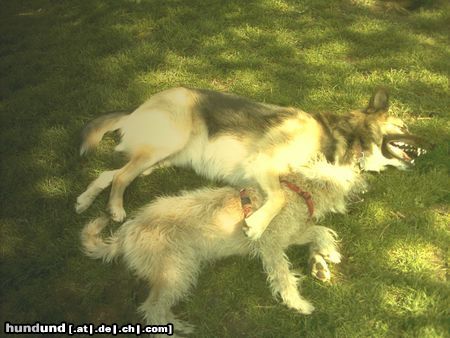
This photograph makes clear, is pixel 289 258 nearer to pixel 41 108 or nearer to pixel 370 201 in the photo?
pixel 370 201

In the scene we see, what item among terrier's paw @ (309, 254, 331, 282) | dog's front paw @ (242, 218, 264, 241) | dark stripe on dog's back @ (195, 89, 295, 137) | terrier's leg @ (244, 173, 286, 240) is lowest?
terrier's paw @ (309, 254, 331, 282)

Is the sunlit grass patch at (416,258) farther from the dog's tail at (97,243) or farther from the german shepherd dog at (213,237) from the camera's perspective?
the dog's tail at (97,243)

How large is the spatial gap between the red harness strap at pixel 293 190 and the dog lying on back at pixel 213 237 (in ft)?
0.10

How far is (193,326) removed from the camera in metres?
3.14

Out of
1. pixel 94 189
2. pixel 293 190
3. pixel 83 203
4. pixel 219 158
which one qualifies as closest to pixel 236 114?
pixel 219 158

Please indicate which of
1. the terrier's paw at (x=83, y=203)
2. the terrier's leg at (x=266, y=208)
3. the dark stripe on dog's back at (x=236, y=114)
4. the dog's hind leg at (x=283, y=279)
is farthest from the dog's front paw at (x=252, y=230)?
the terrier's paw at (x=83, y=203)

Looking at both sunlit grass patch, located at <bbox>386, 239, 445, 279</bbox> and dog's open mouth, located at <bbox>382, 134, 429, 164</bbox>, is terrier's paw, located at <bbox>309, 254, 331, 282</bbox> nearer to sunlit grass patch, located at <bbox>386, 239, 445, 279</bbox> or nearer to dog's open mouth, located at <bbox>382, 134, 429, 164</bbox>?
sunlit grass patch, located at <bbox>386, 239, 445, 279</bbox>

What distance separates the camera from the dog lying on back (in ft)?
10.5

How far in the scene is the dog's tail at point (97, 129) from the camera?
14.3 ft

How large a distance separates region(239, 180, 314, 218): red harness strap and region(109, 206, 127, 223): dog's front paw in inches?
44.8

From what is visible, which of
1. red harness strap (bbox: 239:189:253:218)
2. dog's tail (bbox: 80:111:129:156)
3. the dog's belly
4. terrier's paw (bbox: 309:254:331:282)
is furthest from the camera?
dog's tail (bbox: 80:111:129:156)

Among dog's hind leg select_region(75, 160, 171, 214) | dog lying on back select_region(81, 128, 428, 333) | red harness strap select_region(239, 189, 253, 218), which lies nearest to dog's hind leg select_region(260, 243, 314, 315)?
dog lying on back select_region(81, 128, 428, 333)

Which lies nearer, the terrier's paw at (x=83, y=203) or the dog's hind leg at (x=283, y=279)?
the dog's hind leg at (x=283, y=279)

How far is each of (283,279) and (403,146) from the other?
195 cm
